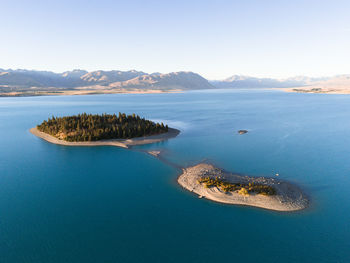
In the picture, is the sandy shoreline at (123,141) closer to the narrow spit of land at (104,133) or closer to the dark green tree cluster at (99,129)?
the narrow spit of land at (104,133)

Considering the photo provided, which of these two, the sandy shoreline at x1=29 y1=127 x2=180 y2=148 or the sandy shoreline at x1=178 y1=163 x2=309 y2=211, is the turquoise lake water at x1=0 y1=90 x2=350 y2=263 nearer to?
the sandy shoreline at x1=178 y1=163 x2=309 y2=211

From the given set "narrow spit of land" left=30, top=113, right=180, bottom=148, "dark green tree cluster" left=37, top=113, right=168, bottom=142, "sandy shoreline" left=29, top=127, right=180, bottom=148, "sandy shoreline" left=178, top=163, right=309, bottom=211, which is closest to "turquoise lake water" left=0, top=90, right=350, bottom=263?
"sandy shoreline" left=178, top=163, right=309, bottom=211

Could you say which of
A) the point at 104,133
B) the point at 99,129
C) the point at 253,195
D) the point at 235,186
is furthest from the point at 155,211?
the point at 99,129

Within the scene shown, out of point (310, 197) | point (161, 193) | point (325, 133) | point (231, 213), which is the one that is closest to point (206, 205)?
point (231, 213)

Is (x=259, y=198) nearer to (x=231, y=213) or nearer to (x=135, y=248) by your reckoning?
(x=231, y=213)

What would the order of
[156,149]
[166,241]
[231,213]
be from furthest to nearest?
[156,149] < [231,213] < [166,241]

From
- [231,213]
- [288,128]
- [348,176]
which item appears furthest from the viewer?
[288,128]

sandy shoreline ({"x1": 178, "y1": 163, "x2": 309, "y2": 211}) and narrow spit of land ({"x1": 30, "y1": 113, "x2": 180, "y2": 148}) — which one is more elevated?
narrow spit of land ({"x1": 30, "y1": 113, "x2": 180, "y2": 148})

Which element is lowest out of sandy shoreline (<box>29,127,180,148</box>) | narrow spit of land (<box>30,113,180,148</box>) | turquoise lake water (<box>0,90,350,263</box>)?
turquoise lake water (<box>0,90,350,263</box>)
